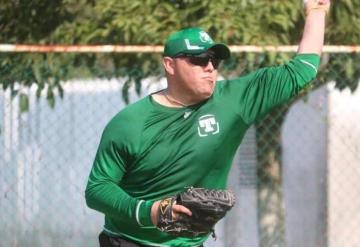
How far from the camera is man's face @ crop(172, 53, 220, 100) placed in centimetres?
445

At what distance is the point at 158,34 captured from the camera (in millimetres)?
6641

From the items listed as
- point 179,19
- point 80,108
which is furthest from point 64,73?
point 179,19

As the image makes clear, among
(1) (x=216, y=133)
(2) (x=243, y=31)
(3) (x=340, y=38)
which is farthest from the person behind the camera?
(3) (x=340, y=38)

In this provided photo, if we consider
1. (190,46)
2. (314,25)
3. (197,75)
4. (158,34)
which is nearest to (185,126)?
(197,75)

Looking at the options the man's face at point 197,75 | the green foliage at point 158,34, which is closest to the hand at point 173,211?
the man's face at point 197,75

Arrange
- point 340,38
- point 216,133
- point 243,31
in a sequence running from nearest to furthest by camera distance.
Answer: point 216,133 → point 243,31 → point 340,38

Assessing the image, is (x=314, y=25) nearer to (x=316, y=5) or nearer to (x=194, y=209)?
(x=316, y=5)

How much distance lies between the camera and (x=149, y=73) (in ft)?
22.1

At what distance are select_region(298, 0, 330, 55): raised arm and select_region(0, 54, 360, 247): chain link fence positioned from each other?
7.71 ft

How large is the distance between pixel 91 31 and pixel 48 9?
473 millimetres

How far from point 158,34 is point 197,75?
7.31ft

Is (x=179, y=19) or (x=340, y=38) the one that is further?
(x=340, y=38)

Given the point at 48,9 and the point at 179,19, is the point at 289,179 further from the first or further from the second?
the point at 48,9

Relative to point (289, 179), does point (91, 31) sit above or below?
above
